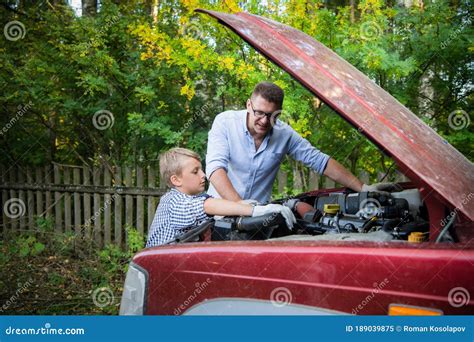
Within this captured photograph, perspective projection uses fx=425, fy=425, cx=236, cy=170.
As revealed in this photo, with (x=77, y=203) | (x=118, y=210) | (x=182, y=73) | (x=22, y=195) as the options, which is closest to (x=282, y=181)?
(x=182, y=73)

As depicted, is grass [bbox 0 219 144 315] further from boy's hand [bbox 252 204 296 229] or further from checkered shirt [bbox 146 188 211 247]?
boy's hand [bbox 252 204 296 229]

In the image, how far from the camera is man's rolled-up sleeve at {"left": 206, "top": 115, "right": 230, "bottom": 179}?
3.13 metres

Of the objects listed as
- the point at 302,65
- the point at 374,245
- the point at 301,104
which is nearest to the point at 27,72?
the point at 301,104

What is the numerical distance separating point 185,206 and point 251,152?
1.05 m

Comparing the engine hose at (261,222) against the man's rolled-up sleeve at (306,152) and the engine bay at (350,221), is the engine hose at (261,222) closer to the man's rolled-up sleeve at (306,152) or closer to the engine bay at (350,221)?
the engine bay at (350,221)

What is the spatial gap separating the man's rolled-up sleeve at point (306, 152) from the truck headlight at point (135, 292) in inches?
71.3

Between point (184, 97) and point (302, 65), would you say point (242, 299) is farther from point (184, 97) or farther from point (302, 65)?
point (184, 97)

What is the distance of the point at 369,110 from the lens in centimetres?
169

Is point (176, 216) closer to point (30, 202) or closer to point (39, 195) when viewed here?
point (39, 195)

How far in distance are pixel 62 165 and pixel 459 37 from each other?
587 centimetres

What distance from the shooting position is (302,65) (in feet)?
5.79

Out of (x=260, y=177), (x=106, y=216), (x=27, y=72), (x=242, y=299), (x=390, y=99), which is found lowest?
(x=106, y=216)

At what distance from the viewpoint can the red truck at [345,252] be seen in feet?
4.43

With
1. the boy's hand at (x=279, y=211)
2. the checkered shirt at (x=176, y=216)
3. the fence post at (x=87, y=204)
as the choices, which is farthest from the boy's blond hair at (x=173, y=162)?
the fence post at (x=87, y=204)
